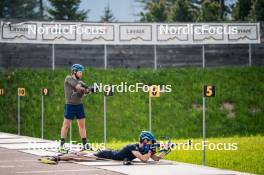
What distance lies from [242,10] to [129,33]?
29.7 metres

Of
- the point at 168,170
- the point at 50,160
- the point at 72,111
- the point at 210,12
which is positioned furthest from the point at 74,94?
the point at 210,12

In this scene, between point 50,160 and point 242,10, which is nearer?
point 50,160

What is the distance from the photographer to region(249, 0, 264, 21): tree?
6988 centimetres

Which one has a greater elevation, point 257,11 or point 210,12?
point 210,12

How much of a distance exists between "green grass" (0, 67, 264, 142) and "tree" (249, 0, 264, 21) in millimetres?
22039

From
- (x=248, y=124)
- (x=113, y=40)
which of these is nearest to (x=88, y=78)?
(x=113, y=40)

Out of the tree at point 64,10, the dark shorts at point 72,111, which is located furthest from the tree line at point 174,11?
the dark shorts at point 72,111

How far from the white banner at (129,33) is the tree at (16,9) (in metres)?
38.3

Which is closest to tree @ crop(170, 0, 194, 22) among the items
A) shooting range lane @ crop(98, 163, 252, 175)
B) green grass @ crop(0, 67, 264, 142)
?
green grass @ crop(0, 67, 264, 142)

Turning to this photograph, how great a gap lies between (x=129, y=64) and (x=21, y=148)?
26.2 meters

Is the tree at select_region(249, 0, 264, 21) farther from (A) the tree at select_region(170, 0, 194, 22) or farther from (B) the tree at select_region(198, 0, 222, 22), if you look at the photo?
(A) the tree at select_region(170, 0, 194, 22)

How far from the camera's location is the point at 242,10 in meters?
75.1

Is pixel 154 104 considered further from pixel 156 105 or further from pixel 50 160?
pixel 50 160

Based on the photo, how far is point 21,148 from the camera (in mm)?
23125
